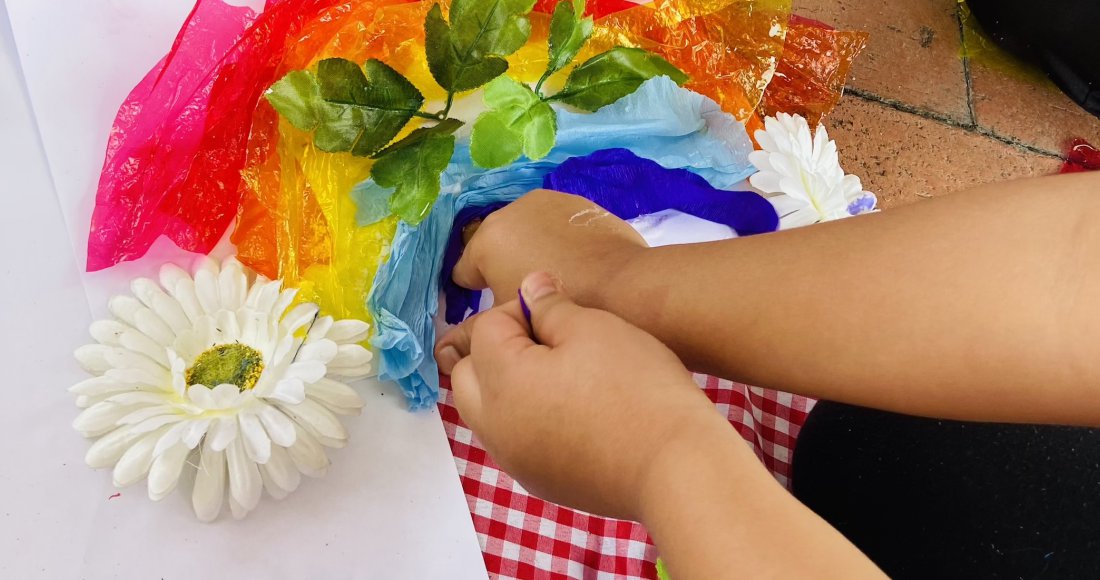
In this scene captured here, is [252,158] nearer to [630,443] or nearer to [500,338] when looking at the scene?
[500,338]

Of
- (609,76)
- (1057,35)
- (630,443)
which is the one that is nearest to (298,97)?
(609,76)

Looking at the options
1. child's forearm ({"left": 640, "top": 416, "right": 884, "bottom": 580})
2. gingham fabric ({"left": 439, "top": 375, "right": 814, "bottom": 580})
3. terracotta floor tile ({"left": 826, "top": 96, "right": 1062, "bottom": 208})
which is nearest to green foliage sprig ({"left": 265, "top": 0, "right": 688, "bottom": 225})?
gingham fabric ({"left": 439, "top": 375, "right": 814, "bottom": 580})

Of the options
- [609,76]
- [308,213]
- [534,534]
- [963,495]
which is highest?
[609,76]

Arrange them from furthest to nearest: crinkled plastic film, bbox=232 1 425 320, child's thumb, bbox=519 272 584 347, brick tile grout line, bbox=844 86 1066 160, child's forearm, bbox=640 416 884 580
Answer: brick tile grout line, bbox=844 86 1066 160, crinkled plastic film, bbox=232 1 425 320, child's thumb, bbox=519 272 584 347, child's forearm, bbox=640 416 884 580

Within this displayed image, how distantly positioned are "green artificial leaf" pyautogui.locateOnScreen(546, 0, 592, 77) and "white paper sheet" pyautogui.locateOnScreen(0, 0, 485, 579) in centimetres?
31

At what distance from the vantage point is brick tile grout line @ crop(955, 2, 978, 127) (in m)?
1.16

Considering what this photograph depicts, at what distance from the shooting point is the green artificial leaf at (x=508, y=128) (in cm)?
63

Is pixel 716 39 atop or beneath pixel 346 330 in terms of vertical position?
atop

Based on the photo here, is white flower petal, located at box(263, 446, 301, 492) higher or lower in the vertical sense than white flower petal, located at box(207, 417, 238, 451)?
lower

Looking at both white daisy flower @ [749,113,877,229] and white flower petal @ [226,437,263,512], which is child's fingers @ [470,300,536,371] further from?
white daisy flower @ [749,113,877,229]

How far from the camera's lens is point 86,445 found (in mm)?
613

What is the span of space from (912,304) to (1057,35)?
817mm

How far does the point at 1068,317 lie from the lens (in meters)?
0.42

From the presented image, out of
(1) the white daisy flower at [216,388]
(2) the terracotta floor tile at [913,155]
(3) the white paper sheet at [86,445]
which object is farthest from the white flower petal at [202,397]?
(2) the terracotta floor tile at [913,155]
